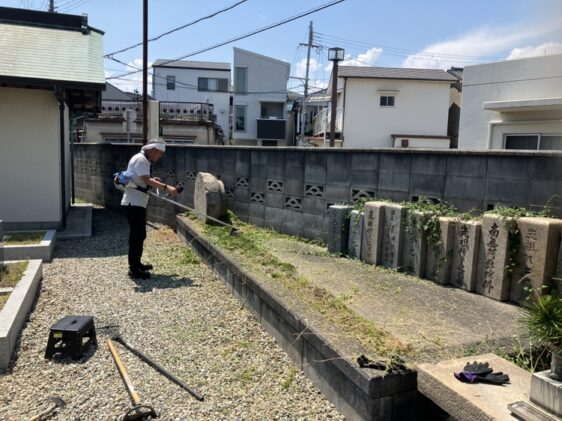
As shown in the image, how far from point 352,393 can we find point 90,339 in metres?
2.72

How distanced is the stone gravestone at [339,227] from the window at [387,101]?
828 inches

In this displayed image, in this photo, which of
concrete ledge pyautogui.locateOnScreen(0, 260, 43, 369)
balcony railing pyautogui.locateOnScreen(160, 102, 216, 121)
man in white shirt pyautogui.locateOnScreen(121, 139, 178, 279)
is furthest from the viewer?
balcony railing pyautogui.locateOnScreen(160, 102, 216, 121)

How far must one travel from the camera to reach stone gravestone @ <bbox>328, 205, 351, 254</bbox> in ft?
20.7

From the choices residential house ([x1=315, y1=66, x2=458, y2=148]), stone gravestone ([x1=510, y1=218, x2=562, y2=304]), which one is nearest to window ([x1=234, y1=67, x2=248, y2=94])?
residential house ([x1=315, y1=66, x2=458, y2=148])

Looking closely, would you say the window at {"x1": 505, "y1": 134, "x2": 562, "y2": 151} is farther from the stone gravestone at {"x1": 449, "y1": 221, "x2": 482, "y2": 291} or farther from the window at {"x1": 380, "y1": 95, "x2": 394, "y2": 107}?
the window at {"x1": 380, "y1": 95, "x2": 394, "y2": 107}

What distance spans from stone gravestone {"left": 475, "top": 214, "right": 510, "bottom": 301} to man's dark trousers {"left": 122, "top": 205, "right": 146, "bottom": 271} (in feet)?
14.5

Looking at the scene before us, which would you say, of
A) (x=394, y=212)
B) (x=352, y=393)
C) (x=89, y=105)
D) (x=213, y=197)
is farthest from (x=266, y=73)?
(x=352, y=393)

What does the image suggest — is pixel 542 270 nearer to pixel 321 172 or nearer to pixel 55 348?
pixel 321 172

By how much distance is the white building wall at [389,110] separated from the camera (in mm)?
25688

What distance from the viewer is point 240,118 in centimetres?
3469

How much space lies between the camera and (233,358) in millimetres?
4199

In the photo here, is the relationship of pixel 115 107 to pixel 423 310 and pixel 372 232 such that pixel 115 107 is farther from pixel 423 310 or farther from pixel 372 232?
pixel 423 310

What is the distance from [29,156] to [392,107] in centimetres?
2101

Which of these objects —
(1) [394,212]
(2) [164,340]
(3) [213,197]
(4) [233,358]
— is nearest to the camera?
(4) [233,358]
